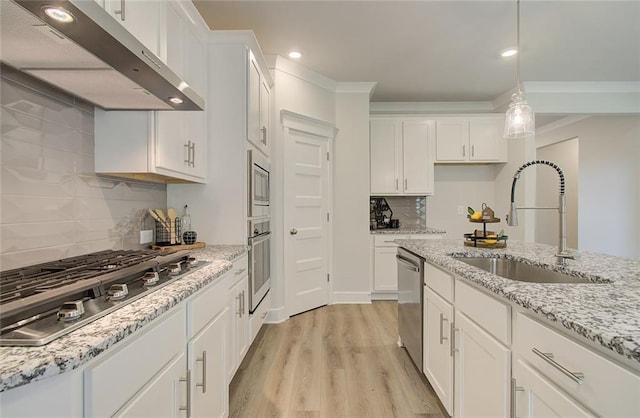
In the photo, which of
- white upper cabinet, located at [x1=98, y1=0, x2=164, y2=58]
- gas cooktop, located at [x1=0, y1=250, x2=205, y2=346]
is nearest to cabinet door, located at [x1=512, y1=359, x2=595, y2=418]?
gas cooktop, located at [x1=0, y1=250, x2=205, y2=346]

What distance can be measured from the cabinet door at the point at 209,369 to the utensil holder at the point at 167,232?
0.76 metres

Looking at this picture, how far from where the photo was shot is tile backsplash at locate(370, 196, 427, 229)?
14.9 feet

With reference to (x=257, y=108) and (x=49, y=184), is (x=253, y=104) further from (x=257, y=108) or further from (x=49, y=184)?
(x=49, y=184)

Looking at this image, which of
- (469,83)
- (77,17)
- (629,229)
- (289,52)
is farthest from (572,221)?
(77,17)

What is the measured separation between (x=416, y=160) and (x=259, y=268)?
265 cm

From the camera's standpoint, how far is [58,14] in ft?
2.70

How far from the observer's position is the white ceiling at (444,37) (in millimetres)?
2441

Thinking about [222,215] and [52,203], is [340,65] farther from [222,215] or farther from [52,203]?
[52,203]

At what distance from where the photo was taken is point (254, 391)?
201cm

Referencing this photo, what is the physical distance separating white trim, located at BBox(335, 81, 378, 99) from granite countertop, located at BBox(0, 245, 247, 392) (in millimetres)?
3327

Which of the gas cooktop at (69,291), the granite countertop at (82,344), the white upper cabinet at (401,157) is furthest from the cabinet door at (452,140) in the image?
the granite countertop at (82,344)

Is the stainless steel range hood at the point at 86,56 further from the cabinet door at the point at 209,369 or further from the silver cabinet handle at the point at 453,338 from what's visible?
the silver cabinet handle at the point at 453,338

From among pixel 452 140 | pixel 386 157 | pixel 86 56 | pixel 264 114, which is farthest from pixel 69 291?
pixel 452 140

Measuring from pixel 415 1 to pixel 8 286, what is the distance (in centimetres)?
280
